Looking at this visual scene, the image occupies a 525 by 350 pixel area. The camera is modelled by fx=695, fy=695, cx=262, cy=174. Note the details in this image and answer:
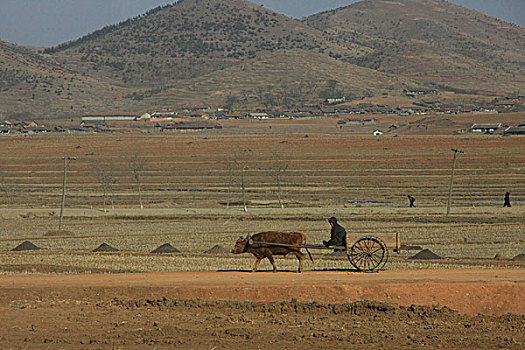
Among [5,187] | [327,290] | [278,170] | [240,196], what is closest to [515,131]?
[278,170]

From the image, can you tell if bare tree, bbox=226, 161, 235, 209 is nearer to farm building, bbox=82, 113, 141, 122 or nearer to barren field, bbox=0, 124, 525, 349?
barren field, bbox=0, 124, 525, 349

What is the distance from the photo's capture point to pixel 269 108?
195 meters

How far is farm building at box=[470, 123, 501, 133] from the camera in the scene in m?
119

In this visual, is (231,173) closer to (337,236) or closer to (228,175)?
(228,175)

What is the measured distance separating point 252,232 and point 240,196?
22.1 m

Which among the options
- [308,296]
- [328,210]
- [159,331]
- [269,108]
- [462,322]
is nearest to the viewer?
[159,331]

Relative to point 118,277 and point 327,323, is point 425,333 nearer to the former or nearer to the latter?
point 327,323

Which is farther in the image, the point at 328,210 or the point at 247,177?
the point at 247,177

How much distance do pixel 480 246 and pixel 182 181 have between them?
152ft

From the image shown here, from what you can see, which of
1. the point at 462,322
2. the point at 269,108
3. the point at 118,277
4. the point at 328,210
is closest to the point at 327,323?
the point at 462,322

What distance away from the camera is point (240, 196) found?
2557 inches

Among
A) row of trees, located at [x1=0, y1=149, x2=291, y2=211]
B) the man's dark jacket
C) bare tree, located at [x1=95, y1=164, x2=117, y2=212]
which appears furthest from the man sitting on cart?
bare tree, located at [x1=95, y1=164, x2=117, y2=212]

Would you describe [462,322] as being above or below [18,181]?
above

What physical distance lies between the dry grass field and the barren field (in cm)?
22
